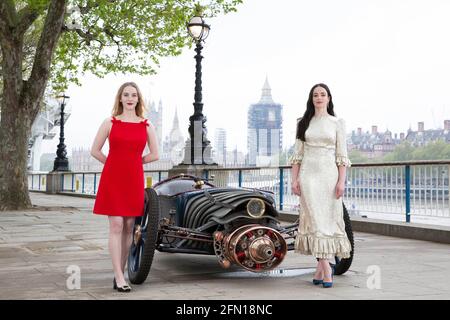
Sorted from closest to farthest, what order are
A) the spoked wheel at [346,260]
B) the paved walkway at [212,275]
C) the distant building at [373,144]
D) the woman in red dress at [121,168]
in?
1. the paved walkway at [212,275]
2. the woman in red dress at [121,168]
3. the spoked wheel at [346,260]
4. the distant building at [373,144]

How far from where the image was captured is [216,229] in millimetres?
5156

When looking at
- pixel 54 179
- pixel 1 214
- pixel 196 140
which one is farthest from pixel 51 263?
pixel 54 179

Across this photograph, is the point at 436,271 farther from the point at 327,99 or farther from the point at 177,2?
the point at 177,2

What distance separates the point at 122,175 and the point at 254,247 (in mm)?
1247

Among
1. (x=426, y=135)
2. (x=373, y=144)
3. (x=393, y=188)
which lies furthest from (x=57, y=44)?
(x=426, y=135)

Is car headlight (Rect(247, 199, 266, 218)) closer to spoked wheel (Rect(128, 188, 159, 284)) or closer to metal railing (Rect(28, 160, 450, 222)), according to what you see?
spoked wheel (Rect(128, 188, 159, 284))

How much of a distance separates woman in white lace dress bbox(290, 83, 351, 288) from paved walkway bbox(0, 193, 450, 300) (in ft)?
1.11

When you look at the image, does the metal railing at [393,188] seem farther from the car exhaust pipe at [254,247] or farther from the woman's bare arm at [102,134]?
the woman's bare arm at [102,134]

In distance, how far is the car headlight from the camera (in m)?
4.89

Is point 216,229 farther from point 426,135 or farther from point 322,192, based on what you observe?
point 426,135

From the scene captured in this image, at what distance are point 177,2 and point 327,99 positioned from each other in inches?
509

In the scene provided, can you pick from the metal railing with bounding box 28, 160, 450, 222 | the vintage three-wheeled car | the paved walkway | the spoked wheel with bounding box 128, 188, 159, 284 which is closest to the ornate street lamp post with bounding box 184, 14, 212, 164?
the metal railing with bounding box 28, 160, 450, 222

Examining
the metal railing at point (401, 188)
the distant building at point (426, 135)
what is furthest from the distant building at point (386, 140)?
the metal railing at point (401, 188)

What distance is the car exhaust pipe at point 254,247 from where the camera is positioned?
4641mm
